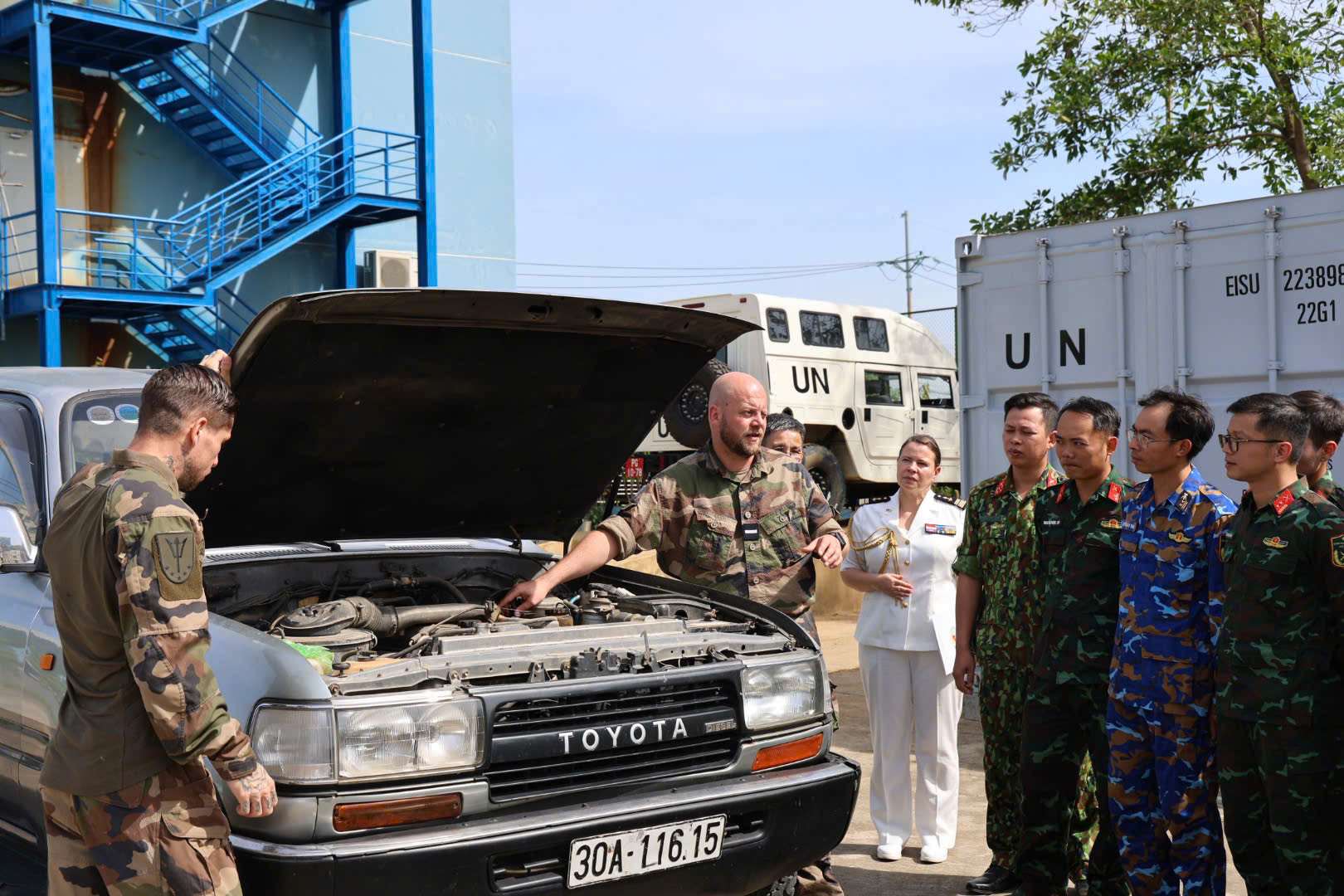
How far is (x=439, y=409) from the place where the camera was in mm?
4207

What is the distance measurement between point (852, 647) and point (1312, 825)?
726 cm

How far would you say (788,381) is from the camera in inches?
602

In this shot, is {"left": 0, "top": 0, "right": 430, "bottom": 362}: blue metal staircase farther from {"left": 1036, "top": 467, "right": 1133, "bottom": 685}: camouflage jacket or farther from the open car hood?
{"left": 1036, "top": 467, "right": 1133, "bottom": 685}: camouflage jacket

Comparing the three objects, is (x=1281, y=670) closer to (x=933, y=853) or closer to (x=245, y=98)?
(x=933, y=853)

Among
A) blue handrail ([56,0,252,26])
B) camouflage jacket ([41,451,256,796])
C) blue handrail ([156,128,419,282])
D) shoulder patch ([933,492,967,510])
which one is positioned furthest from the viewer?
blue handrail ([156,128,419,282])

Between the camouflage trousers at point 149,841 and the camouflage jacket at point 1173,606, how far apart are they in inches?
108

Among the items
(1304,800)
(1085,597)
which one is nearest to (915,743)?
(1085,597)

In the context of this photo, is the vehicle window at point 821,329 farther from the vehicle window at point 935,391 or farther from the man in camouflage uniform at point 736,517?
the man in camouflage uniform at point 736,517

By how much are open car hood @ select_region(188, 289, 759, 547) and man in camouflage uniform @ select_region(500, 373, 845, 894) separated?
23 centimetres

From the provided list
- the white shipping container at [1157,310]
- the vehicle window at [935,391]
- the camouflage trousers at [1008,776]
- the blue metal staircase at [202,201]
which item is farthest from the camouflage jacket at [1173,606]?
the vehicle window at [935,391]

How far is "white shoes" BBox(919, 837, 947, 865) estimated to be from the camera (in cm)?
499

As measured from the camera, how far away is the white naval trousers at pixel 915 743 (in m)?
Result: 5.07

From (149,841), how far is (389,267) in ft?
49.2

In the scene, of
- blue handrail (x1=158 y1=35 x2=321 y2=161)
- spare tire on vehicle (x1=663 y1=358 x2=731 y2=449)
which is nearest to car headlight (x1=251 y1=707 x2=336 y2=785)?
spare tire on vehicle (x1=663 y1=358 x2=731 y2=449)
